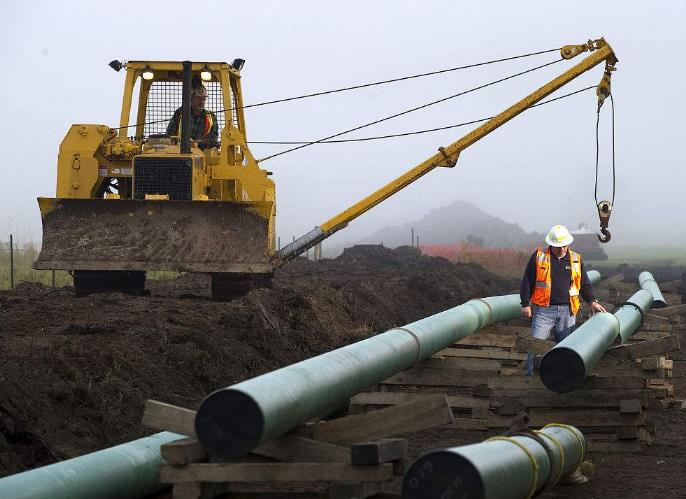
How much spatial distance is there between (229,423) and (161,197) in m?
11.2

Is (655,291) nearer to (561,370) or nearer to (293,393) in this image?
(561,370)

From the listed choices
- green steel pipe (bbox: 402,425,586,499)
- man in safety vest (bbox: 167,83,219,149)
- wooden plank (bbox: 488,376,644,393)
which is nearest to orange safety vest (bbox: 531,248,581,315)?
wooden plank (bbox: 488,376,644,393)

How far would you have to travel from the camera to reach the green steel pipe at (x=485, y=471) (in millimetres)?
5469

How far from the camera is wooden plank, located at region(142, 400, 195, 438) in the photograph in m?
6.22

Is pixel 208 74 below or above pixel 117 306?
above

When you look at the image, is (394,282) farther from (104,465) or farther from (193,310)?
(104,465)

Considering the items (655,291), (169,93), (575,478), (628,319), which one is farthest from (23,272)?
(575,478)

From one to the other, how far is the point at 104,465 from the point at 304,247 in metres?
12.7

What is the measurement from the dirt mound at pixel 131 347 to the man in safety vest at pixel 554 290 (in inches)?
121

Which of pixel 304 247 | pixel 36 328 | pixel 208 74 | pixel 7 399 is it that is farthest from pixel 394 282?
pixel 7 399

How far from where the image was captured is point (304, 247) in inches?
747

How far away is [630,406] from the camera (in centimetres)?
995

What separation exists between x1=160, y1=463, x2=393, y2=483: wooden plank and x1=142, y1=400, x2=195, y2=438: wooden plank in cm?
19

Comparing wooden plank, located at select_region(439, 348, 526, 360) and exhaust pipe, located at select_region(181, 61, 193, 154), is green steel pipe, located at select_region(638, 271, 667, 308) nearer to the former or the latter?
exhaust pipe, located at select_region(181, 61, 193, 154)
